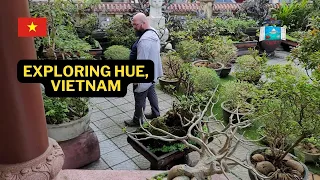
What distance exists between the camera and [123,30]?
7.49m

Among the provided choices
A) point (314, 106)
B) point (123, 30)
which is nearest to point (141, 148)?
point (314, 106)

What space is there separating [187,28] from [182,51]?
161cm

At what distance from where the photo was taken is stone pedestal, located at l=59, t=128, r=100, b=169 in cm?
308

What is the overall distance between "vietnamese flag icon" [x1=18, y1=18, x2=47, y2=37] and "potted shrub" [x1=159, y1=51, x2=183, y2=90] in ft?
12.8

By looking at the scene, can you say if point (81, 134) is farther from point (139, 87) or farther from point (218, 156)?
point (218, 156)

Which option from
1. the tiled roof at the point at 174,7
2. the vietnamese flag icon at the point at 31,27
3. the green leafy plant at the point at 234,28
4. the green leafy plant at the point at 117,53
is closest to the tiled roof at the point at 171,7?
the tiled roof at the point at 174,7

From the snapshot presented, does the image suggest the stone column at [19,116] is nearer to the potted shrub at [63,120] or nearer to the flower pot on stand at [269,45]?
the potted shrub at [63,120]

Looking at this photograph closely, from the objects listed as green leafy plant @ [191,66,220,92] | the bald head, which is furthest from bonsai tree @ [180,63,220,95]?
the bald head

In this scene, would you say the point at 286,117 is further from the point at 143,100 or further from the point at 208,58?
the point at 208,58

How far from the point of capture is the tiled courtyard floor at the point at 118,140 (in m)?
3.38

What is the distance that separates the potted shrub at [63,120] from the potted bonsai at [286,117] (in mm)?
1672

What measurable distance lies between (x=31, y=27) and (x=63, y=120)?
1.55 meters

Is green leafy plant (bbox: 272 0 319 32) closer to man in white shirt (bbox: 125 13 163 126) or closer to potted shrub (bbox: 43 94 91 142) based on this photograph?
man in white shirt (bbox: 125 13 163 126)

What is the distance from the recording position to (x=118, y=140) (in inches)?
154
